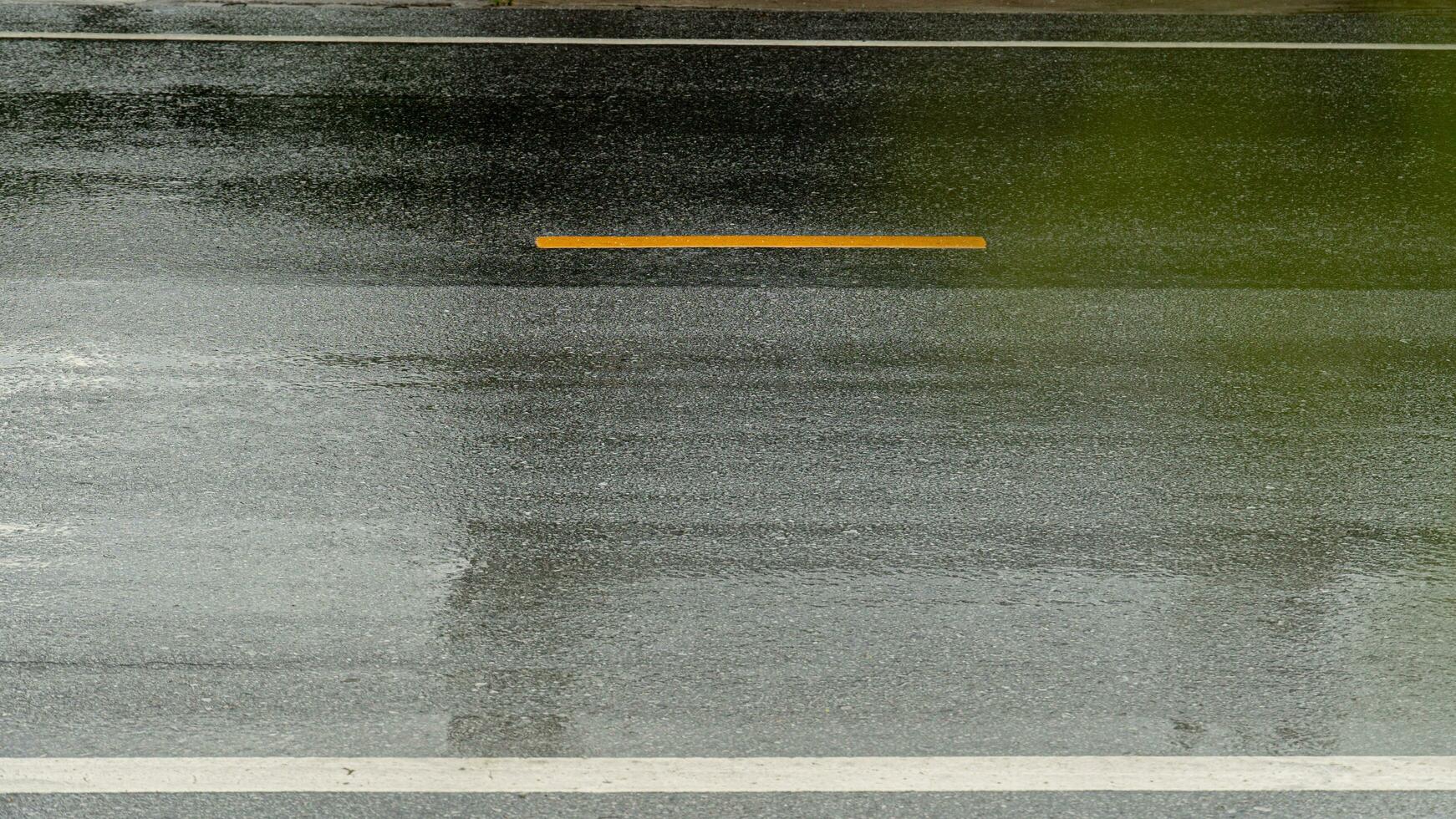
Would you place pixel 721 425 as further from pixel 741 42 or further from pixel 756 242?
pixel 741 42

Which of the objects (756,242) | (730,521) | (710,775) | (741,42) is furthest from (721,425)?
(741,42)

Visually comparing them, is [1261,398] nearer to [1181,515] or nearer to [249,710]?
[1181,515]

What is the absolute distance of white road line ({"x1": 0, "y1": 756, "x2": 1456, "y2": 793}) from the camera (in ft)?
13.2

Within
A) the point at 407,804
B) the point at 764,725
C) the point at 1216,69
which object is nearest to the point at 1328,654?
the point at 764,725

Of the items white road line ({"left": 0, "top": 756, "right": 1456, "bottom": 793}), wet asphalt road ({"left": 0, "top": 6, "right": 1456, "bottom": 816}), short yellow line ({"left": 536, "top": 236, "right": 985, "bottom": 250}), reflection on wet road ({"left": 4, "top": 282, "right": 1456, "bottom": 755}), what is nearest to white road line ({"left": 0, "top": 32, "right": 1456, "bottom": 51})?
wet asphalt road ({"left": 0, "top": 6, "right": 1456, "bottom": 816})

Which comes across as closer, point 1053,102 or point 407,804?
point 407,804

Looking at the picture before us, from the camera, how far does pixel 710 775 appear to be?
13.4ft

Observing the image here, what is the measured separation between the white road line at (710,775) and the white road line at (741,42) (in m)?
6.99

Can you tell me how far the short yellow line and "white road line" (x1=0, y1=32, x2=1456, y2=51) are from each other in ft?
10.7

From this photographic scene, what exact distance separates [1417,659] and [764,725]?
1.95m

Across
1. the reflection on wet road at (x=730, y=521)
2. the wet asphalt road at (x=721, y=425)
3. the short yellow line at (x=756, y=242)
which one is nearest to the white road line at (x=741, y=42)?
the wet asphalt road at (x=721, y=425)

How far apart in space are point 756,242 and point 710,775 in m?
3.75

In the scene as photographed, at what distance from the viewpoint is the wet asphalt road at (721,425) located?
4367 millimetres

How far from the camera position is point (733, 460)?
5.58 m
